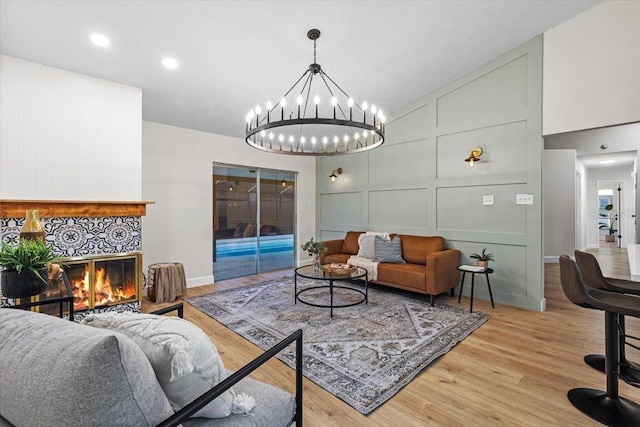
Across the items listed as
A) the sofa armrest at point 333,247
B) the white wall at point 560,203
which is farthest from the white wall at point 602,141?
the sofa armrest at point 333,247

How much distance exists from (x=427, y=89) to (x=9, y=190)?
517 cm

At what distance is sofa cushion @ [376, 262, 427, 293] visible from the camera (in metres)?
3.88

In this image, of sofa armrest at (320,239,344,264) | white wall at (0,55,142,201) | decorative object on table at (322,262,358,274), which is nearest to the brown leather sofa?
sofa armrest at (320,239,344,264)

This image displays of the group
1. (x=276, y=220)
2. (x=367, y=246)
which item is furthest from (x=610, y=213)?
(x=276, y=220)

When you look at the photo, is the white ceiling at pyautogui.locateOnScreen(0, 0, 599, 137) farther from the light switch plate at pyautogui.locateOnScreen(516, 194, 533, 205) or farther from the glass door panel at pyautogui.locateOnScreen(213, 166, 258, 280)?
the light switch plate at pyautogui.locateOnScreen(516, 194, 533, 205)

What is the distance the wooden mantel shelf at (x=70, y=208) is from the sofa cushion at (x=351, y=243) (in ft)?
10.9

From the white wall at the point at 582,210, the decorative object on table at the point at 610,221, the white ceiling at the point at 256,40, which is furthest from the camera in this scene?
the decorative object on table at the point at 610,221

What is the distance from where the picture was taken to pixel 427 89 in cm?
459

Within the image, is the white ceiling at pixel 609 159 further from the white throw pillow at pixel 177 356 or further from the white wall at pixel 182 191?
the white throw pillow at pixel 177 356

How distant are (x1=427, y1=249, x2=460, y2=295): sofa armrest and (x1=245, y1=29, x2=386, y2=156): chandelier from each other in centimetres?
167

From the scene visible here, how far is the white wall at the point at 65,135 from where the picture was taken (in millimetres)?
2916

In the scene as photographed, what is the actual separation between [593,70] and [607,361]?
307cm

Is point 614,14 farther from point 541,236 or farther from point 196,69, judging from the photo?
point 196,69

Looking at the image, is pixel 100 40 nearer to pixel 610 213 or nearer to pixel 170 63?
pixel 170 63
